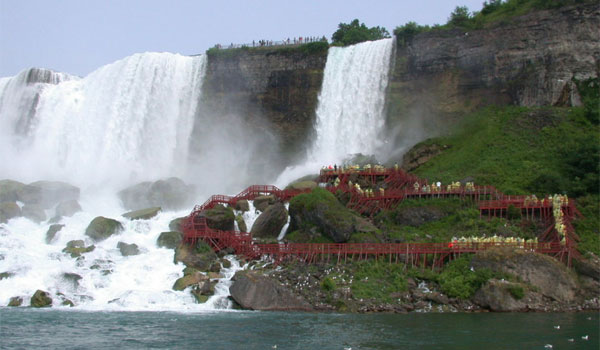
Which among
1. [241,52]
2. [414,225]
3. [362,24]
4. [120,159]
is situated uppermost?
[362,24]

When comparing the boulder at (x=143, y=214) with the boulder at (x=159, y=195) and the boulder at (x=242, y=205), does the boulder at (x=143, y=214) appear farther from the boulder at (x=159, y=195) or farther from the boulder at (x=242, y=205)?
the boulder at (x=242, y=205)

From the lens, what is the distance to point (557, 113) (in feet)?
188

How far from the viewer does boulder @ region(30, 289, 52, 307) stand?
37688 millimetres

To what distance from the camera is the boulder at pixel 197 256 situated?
4319cm

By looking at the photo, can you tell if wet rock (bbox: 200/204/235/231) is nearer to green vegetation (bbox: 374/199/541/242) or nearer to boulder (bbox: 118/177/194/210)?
green vegetation (bbox: 374/199/541/242)

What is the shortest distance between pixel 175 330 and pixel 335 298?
36.4 feet

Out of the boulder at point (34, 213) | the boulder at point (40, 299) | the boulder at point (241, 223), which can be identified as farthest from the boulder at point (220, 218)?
the boulder at point (34, 213)

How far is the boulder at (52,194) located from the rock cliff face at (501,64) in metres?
31.2

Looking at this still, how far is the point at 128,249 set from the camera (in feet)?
152

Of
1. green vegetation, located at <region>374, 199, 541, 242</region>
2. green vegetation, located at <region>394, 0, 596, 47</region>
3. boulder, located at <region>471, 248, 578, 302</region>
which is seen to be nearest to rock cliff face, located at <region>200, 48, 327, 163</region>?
green vegetation, located at <region>394, 0, 596, 47</region>

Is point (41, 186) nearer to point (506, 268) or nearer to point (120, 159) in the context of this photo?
point (120, 159)

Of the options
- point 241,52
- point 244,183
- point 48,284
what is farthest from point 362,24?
point 48,284

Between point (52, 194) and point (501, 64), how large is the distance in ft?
140

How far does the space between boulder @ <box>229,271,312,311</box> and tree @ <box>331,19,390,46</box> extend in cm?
5359
